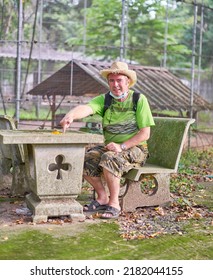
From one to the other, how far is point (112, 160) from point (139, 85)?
Result: 5222 millimetres

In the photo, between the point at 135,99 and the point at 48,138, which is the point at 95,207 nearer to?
the point at 48,138

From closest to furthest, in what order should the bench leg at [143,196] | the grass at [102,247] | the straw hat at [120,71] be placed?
the grass at [102,247] → the straw hat at [120,71] → the bench leg at [143,196]

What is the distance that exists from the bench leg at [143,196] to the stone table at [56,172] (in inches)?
25.7

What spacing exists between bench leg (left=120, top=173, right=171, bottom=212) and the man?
0.70ft

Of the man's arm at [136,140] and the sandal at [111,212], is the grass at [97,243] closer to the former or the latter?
the sandal at [111,212]

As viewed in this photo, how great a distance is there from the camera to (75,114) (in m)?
5.36

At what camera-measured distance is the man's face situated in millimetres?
5539

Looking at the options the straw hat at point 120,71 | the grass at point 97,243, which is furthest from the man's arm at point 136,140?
the grass at point 97,243

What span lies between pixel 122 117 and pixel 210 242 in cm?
168

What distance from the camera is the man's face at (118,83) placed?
554cm

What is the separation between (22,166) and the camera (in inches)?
249

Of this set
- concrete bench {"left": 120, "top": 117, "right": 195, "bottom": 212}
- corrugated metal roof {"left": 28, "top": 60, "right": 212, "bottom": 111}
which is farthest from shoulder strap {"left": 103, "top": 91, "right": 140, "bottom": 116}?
corrugated metal roof {"left": 28, "top": 60, "right": 212, "bottom": 111}

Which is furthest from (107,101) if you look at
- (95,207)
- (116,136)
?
(95,207)
